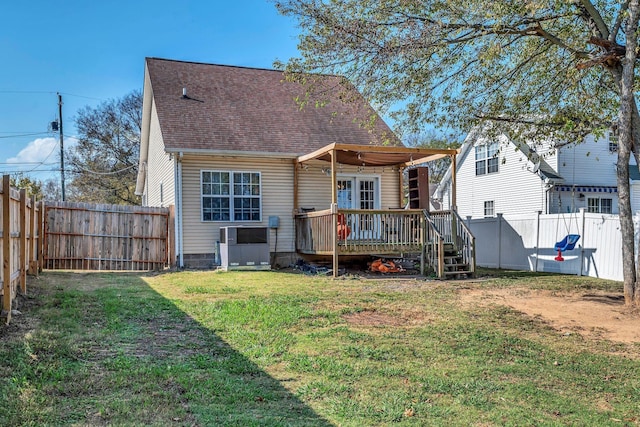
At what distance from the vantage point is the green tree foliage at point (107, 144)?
102ft

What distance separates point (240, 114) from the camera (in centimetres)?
1497

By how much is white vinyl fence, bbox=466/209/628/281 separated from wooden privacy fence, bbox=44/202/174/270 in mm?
9441

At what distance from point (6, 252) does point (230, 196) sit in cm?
807

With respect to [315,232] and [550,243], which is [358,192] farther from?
[550,243]

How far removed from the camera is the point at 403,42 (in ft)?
28.3

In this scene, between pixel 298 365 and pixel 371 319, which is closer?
pixel 298 365

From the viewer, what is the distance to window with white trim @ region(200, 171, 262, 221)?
526 inches

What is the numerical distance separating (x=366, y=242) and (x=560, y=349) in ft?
21.2

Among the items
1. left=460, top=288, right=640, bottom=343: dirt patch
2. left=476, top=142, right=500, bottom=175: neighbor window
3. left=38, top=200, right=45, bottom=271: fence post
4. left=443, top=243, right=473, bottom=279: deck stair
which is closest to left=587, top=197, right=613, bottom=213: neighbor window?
left=476, top=142, right=500, bottom=175: neighbor window

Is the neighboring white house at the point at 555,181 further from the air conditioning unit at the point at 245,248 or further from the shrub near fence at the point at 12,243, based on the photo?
the shrub near fence at the point at 12,243

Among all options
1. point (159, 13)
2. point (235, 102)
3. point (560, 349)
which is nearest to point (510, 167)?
point (235, 102)

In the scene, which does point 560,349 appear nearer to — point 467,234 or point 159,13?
point 467,234

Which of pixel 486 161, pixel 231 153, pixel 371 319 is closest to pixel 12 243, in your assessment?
pixel 371 319

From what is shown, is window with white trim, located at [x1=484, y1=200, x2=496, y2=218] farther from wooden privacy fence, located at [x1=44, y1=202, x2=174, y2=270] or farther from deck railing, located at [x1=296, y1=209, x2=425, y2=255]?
wooden privacy fence, located at [x1=44, y1=202, x2=174, y2=270]
